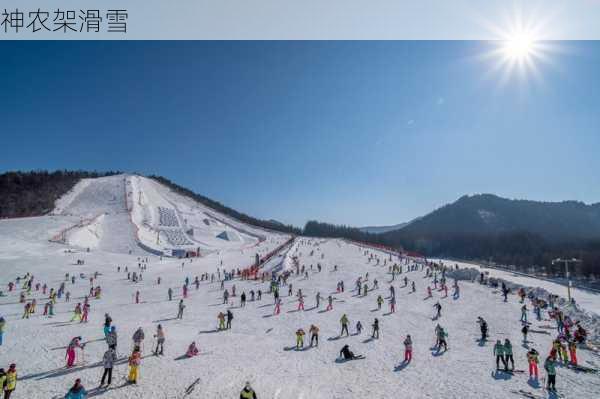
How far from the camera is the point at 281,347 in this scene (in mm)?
13180

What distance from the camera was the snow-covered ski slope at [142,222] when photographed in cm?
4947

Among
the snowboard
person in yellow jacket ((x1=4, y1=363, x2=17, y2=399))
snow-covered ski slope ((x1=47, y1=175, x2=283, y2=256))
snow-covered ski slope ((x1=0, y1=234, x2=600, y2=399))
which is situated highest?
snow-covered ski slope ((x1=47, y1=175, x2=283, y2=256))

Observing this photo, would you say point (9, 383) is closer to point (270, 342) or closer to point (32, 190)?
point (270, 342)

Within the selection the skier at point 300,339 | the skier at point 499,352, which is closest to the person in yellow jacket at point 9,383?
the skier at point 300,339

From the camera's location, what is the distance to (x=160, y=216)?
7369 centimetres

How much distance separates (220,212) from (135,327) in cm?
8966

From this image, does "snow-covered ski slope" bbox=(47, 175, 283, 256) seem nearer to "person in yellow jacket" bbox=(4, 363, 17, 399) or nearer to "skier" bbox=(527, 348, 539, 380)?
"person in yellow jacket" bbox=(4, 363, 17, 399)

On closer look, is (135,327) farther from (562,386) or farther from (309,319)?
(562,386)

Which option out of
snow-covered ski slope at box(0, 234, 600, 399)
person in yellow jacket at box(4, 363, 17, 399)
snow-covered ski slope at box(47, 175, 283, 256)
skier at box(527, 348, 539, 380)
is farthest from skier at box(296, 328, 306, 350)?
snow-covered ski slope at box(47, 175, 283, 256)

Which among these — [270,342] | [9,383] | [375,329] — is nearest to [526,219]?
[375,329]

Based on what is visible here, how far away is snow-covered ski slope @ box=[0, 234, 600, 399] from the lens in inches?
369

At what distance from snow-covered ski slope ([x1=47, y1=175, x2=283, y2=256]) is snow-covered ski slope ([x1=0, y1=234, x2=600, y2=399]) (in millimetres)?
23360

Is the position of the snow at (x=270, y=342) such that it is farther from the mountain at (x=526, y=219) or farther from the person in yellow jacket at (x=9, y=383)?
the mountain at (x=526, y=219)

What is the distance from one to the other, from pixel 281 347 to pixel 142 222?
5984 centimetres
